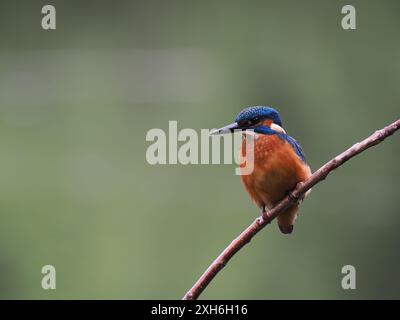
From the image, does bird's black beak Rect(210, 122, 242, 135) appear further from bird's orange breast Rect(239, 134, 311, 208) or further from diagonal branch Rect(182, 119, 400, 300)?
diagonal branch Rect(182, 119, 400, 300)

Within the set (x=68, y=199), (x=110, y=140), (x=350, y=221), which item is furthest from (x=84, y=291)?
(x=350, y=221)

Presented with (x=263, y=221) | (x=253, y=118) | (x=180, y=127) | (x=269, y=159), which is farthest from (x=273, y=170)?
(x=180, y=127)

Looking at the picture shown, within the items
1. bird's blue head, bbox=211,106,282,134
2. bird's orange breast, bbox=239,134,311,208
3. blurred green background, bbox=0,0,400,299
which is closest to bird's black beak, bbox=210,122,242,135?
bird's blue head, bbox=211,106,282,134

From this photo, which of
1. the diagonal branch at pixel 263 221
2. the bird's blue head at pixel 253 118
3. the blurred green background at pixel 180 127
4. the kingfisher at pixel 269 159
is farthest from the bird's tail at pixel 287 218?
the blurred green background at pixel 180 127

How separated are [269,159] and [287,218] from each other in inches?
11.7

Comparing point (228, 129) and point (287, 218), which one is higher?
point (228, 129)

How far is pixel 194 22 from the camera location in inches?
238

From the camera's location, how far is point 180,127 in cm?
511

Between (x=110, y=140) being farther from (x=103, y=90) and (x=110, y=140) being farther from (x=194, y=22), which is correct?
(x=194, y=22)

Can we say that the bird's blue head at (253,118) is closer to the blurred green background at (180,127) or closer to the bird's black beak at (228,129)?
the bird's black beak at (228,129)

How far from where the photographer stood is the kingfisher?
7.33 ft

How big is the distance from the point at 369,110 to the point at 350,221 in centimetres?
91

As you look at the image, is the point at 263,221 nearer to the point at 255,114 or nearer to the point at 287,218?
the point at 255,114

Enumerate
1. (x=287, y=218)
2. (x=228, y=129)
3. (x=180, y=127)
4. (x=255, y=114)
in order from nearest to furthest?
1. (x=228, y=129)
2. (x=255, y=114)
3. (x=287, y=218)
4. (x=180, y=127)
